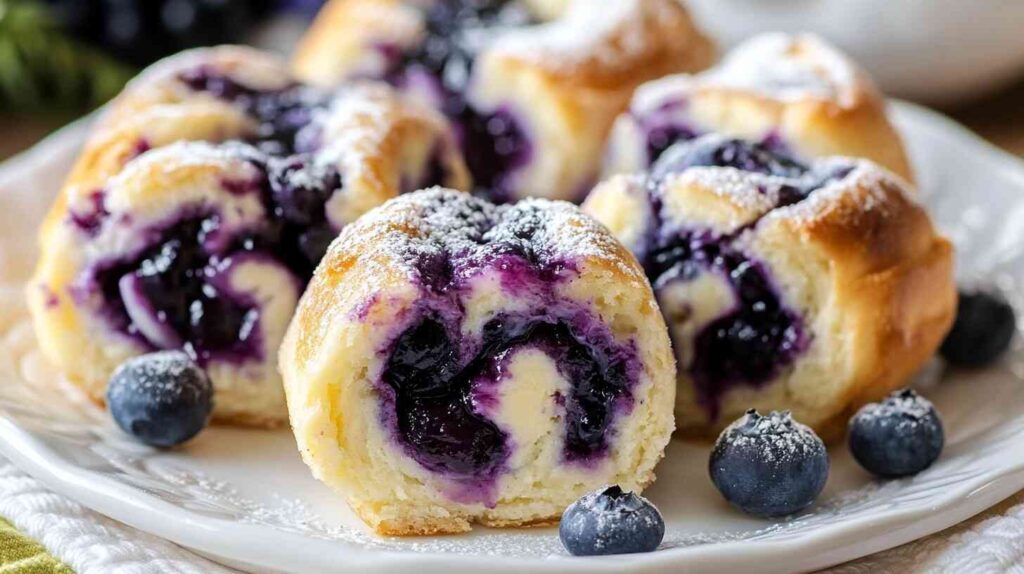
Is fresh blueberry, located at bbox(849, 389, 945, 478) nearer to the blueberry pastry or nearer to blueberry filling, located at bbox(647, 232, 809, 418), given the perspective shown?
blueberry filling, located at bbox(647, 232, 809, 418)

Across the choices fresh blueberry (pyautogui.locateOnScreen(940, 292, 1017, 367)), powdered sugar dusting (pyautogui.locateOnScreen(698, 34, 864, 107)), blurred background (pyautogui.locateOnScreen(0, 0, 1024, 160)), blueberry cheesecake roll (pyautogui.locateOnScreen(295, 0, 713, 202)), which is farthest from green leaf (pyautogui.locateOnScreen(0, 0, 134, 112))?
fresh blueberry (pyautogui.locateOnScreen(940, 292, 1017, 367))

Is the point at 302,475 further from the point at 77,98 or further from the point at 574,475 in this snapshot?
the point at 77,98

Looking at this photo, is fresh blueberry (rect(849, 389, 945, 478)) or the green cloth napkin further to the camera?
fresh blueberry (rect(849, 389, 945, 478))

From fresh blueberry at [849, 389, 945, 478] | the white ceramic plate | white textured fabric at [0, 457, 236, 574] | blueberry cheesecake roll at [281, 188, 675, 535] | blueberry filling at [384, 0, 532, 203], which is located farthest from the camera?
blueberry filling at [384, 0, 532, 203]

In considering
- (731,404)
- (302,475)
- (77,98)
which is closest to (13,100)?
(77,98)

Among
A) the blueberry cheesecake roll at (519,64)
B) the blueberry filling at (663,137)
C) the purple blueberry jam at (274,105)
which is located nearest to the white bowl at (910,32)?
the blueberry cheesecake roll at (519,64)

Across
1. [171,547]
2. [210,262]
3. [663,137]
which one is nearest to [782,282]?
[663,137]

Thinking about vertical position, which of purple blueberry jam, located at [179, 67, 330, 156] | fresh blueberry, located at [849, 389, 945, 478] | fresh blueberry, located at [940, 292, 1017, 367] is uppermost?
purple blueberry jam, located at [179, 67, 330, 156]
